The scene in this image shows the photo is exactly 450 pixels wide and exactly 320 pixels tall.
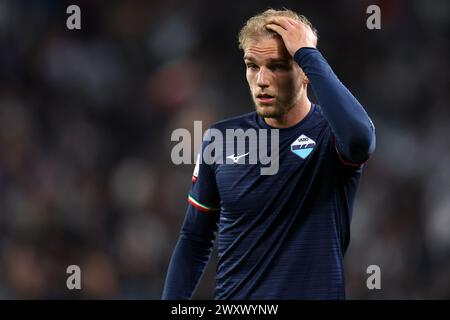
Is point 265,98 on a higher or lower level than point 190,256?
higher

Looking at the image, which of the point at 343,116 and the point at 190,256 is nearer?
the point at 343,116

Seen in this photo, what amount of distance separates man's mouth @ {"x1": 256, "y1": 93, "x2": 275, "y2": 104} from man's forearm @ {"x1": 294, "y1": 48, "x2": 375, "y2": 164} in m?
0.21

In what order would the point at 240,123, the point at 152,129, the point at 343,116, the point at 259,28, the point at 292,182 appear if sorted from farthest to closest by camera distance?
the point at 152,129
the point at 240,123
the point at 259,28
the point at 292,182
the point at 343,116

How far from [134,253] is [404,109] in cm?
298

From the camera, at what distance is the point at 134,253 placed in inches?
297

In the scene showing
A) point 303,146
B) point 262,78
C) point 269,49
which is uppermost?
point 269,49

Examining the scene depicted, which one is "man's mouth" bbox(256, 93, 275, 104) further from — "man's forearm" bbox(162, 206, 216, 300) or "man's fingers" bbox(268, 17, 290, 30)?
"man's forearm" bbox(162, 206, 216, 300)

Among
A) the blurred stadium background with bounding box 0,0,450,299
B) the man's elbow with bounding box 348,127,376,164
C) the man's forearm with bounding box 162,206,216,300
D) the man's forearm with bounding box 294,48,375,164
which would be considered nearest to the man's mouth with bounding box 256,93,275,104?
the man's forearm with bounding box 294,48,375,164

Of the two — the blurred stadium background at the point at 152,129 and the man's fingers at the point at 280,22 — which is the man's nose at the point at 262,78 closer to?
the man's fingers at the point at 280,22

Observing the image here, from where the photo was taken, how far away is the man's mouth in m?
3.21

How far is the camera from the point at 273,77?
3.20 meters

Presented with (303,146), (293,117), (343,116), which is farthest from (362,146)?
(293,117)

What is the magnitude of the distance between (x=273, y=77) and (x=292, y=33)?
18 cm

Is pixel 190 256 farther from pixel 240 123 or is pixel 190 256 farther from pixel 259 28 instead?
pixel 259 28
